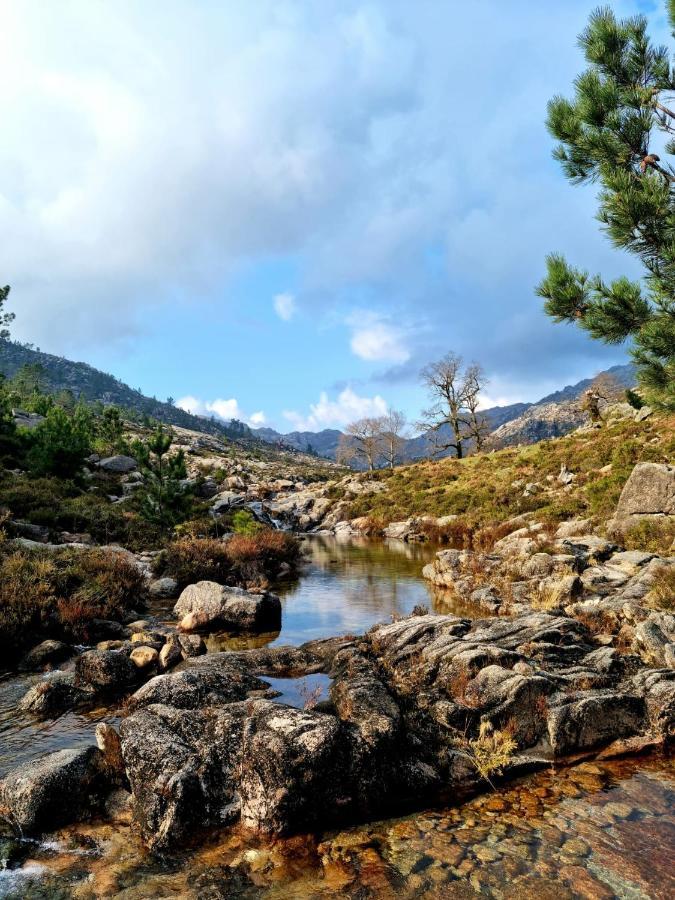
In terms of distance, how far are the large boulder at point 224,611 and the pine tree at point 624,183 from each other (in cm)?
1173

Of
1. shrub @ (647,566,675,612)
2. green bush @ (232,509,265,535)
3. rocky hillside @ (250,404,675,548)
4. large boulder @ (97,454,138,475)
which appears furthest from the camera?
large boulder @ (97,454,138,475)

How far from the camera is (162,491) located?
91.8 feet

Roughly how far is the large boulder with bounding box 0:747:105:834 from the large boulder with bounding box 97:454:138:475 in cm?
4553

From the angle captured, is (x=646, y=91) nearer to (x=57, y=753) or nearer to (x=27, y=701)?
(x=57, y=753)

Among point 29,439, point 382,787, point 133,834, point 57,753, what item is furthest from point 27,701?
point 29,439

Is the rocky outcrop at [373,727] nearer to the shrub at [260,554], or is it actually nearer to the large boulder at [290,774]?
the large boulder at [290,774]

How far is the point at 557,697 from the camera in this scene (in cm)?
852

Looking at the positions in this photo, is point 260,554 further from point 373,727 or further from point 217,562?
point 373,727

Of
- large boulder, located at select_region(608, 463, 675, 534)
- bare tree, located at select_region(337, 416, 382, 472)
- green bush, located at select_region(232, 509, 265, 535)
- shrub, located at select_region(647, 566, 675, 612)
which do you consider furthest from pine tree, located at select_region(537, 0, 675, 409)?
bare tree, located at select_region(337, 416, 382, 472)

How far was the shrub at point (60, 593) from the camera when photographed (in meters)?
13.1

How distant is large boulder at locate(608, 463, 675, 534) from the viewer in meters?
20.2

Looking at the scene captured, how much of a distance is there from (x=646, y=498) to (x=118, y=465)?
4537 centimetres

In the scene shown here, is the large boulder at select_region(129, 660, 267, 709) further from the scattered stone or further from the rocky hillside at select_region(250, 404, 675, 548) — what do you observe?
the rocky hillside at select_region(250, 404, 675, 548)

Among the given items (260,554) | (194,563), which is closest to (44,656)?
(194,563)
